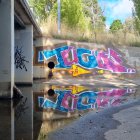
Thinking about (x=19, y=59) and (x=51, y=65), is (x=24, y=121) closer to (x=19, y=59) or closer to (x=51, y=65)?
(x=19, y=59)

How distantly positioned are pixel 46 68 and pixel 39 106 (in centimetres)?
2128

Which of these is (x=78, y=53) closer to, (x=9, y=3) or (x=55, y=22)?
(x=55, y=22)

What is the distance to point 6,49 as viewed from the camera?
17062mm

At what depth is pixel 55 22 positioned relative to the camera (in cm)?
4244

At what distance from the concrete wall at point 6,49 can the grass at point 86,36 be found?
64.9 ft

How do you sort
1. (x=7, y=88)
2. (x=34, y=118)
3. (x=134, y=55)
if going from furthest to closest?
1. (x=134, y=55)
2. (x=7, y=88)
3. (x=34, y=118)

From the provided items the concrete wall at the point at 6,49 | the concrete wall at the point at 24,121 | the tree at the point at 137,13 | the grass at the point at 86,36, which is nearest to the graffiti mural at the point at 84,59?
the grass at the point at 86,36

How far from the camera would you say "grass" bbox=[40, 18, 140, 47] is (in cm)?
3850

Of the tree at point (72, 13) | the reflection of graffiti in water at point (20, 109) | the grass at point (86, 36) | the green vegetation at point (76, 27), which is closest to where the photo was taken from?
the reflection of graffiti in water at point (20, 109)

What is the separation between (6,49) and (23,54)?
12.0m

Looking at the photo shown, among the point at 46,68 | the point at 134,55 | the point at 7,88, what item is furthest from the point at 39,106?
the point at 134,55

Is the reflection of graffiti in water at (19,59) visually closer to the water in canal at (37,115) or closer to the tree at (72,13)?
the water in canal at (37,115)

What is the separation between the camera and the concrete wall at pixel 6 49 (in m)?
16.9

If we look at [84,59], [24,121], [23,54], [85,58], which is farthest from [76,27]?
[24,121]
